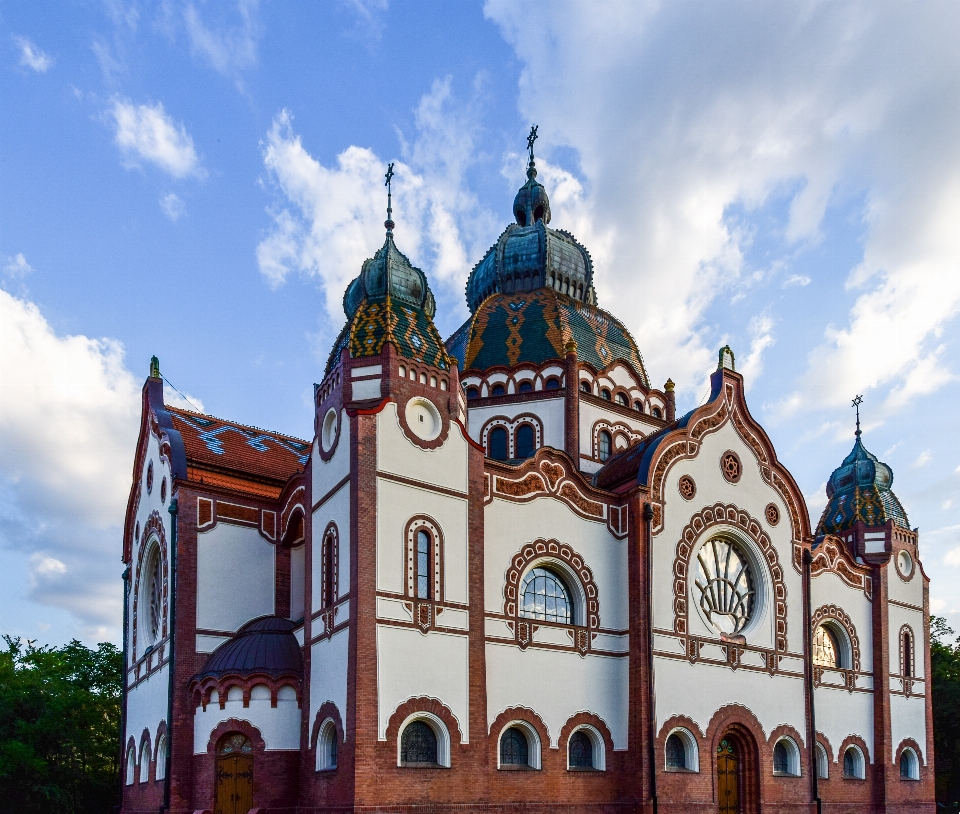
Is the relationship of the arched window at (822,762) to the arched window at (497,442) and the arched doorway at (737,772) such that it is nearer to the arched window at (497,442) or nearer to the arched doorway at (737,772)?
the arched doorway at (737,772)

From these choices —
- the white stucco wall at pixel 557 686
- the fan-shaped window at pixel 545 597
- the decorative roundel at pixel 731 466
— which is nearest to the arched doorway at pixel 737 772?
the white stucco wall at pixel 557 686

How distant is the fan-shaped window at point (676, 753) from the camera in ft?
83.3

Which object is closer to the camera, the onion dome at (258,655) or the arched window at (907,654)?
the onion dome at (258,655)

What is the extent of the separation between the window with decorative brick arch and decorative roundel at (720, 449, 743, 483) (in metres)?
10.0

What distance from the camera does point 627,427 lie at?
3244 cm

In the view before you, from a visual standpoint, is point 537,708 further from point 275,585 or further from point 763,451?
point 763,451

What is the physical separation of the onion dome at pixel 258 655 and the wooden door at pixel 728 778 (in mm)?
11586

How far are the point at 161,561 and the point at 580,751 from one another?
11.8m

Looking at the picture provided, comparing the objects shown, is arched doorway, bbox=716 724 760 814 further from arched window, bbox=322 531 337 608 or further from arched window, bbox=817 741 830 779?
arched window, bbox=322 531 337 608

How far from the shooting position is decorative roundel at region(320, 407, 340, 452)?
75.3 ft

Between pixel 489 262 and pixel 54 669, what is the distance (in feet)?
68.1

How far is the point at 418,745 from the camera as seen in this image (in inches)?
825

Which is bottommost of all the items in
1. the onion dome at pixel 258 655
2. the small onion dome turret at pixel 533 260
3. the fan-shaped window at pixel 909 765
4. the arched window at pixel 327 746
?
the fan-shaped window at pixel 909 765

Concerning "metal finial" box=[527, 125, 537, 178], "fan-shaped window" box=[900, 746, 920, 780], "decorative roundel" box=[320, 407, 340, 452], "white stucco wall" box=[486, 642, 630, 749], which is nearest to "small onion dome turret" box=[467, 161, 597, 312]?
"metal finial" box=[527, 125, 537, 178]
